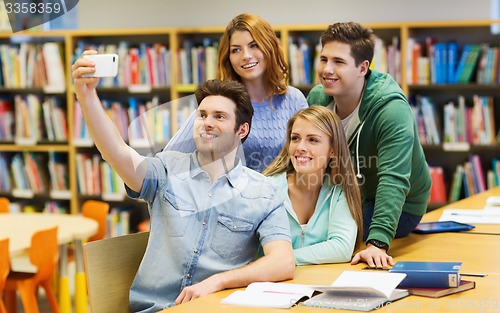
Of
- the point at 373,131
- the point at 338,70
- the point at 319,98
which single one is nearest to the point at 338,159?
the point at 373,131

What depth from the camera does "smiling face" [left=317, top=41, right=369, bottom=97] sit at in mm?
2588

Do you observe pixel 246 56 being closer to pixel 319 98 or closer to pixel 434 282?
pixel 319 98

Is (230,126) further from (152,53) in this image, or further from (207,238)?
(152,53)

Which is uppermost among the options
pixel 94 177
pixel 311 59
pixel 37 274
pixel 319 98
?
pixel 311 59

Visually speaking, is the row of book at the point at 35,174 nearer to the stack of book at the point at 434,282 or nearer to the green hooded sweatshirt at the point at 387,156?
the green hooded sweatshirt at the point at 387,156

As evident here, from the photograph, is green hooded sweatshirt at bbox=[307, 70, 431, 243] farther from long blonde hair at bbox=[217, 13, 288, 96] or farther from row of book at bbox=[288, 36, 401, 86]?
row of book at bbox=[288, 36, 401, 86]

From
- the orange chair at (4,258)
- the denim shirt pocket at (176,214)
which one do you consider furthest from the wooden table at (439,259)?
the orange chair at (4,258)

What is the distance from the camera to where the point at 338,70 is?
258 centimetres

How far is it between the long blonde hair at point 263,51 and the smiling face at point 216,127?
0.52 m

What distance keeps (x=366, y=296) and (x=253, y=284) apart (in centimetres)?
32

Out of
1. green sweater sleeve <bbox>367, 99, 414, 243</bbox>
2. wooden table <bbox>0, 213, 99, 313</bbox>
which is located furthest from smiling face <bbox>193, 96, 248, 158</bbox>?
wooden table <bbox>0, 213, 99, 313</bbox>

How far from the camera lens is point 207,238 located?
217 centimetres

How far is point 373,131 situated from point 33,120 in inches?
157

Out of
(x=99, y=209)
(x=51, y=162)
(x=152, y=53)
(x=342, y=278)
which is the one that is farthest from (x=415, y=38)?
(x=342, y=278)
